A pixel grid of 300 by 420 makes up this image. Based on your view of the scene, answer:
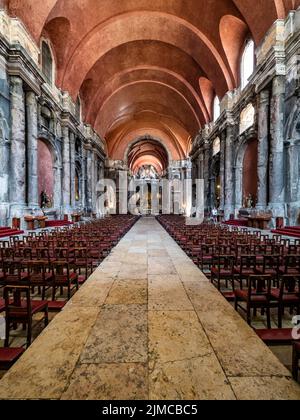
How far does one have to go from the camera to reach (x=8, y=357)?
2188 millimetres

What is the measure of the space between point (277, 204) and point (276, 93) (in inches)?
223

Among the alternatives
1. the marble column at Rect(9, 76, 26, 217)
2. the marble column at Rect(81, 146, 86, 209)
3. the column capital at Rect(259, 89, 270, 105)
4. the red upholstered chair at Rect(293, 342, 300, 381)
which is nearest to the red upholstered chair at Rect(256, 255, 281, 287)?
the red upholstered chair at Rect(293, 342, 300, 381)

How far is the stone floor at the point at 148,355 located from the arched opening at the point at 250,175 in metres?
14.1

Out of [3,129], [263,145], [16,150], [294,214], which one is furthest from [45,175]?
[294,214]

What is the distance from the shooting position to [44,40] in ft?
53.6

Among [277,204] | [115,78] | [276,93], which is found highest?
[115,78]

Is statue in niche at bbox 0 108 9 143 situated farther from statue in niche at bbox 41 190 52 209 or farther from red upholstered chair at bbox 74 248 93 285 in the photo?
red upholstered chair at bbox 74 248 93 285

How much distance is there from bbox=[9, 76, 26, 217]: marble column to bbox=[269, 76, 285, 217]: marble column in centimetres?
1293

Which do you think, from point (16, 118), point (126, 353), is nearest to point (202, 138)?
point (16, 118)

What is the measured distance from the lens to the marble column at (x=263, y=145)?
43.4 feet

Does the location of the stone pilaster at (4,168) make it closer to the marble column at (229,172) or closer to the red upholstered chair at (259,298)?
the red upholstered chair at (259,298)

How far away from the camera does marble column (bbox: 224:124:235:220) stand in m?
18.9

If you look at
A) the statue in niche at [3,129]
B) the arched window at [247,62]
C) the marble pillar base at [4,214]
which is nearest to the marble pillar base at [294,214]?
the arched window at [247,62]
